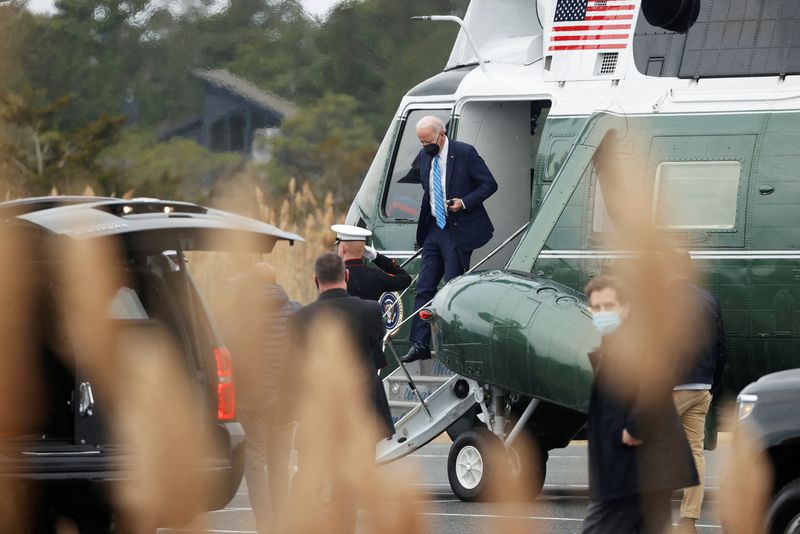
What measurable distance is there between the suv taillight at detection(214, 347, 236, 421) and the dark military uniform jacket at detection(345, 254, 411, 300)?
3.66 metres

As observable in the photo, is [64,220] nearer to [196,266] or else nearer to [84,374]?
[84,374]

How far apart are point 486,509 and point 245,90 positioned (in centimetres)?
1886

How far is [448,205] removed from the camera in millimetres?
13703

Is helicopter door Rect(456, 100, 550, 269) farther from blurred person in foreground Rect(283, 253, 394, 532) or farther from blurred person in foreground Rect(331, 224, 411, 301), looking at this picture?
blurred person in foreground Rect(283, 253, 394, 532)

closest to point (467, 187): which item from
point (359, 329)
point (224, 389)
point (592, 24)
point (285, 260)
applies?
point (592, 24)

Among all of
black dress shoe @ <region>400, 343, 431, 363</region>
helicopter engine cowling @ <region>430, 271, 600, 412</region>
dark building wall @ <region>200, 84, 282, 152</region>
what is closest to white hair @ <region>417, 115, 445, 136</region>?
helicopter engine cowling @ <region>430, 271, 600, 412</region>

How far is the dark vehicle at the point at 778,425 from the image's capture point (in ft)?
28.9

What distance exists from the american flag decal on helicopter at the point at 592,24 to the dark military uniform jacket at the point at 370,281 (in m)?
2.10

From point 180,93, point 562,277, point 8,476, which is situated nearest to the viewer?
point 8,476

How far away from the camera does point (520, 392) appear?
40.5ft

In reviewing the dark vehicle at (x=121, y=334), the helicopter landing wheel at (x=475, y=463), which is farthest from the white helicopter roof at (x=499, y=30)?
the dark vehicle at (x=121, y=334)

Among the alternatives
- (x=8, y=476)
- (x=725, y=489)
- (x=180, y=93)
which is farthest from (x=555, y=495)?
(x=180, y=93)

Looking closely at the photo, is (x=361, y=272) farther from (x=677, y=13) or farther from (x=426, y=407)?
(x=677, y=13)

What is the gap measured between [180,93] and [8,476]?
25.4 meters
